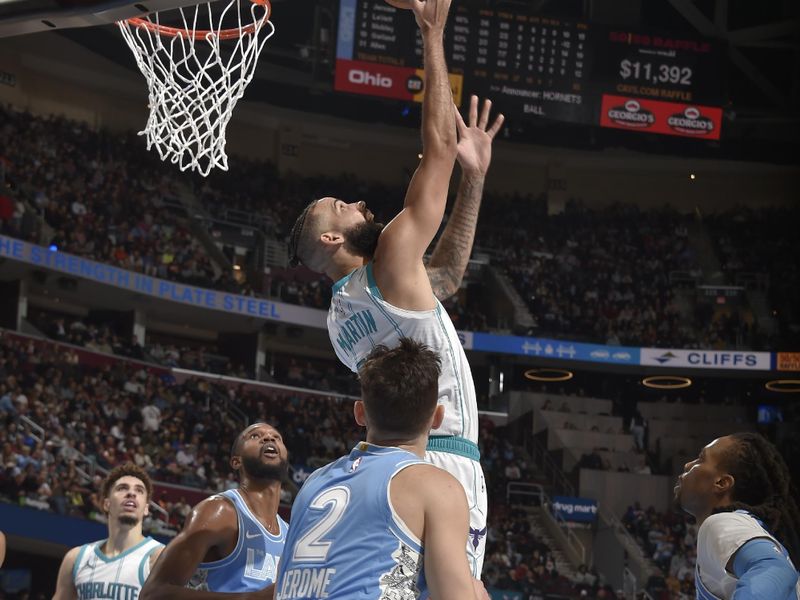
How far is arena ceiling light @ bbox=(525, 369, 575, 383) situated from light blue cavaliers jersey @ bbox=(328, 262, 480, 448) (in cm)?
2350

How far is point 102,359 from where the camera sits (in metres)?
20.6

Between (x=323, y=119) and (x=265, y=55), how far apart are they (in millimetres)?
3203

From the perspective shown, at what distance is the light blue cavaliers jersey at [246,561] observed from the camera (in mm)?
5133

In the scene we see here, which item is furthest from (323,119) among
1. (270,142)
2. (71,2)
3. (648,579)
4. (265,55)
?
(71,2)

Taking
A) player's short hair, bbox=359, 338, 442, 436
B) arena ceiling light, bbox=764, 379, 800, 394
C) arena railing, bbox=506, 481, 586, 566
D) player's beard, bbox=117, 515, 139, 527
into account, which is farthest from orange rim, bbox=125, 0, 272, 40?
arena ceiling light, bbox=764, 379, 800, 394

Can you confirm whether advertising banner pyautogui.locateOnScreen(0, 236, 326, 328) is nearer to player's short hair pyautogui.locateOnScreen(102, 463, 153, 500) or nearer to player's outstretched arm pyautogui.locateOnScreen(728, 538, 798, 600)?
player's short hair pyautogui.locateOnScreen(102, 463, 153, 500)


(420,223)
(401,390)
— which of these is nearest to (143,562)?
(420,223)

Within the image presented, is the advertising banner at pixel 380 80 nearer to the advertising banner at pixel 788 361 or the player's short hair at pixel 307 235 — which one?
the advertising banner at pixel 788 361

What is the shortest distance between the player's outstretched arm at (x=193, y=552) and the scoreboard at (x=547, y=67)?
16496 millimetres

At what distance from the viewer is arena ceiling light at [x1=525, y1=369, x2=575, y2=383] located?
27141 mm

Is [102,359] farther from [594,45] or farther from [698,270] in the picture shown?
[698,270]

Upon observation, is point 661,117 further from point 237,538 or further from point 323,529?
point 323,529

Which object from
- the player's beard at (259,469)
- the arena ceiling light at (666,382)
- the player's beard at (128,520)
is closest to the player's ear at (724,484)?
the player's beard at (259,469)

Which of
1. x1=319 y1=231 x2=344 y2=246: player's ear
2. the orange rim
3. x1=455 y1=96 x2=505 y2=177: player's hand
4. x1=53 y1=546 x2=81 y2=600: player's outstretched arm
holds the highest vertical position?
the orange rim
